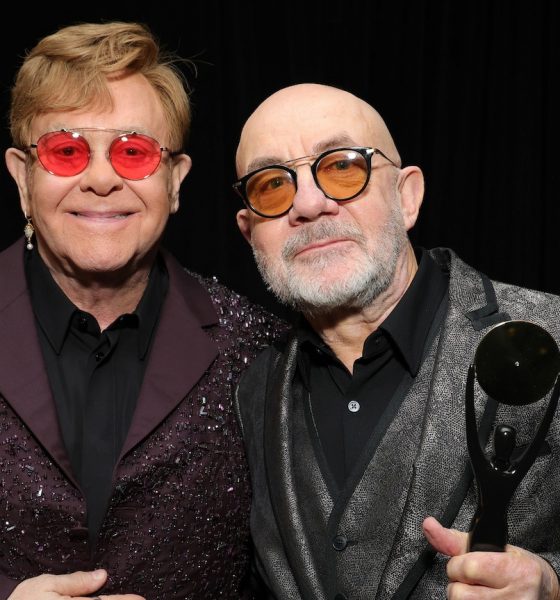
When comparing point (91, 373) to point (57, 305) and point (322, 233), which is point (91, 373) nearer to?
point (57, 305)

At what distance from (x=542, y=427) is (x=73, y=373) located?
3.59ft

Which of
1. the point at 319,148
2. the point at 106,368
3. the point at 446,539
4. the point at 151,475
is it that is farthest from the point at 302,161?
the point at 446,539

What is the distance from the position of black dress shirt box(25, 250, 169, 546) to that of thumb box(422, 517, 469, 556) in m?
0.81

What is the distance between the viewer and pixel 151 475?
197cm

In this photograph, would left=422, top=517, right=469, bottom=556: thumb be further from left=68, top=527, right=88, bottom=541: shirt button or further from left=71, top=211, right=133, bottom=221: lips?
left=71, top=211, right=133, bottom=221: lips

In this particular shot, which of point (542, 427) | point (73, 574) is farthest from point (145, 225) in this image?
point (542, 427)

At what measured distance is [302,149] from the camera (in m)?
1.92

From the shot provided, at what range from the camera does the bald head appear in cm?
192

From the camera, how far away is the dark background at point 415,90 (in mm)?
3084

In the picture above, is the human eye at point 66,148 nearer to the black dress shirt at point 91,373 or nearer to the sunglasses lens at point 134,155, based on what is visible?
the sunglasses lens at point 134,155

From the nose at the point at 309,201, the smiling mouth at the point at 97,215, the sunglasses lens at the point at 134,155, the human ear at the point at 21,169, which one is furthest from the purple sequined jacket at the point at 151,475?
the nose at the point at 309,201

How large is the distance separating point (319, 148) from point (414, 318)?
416 millimetres

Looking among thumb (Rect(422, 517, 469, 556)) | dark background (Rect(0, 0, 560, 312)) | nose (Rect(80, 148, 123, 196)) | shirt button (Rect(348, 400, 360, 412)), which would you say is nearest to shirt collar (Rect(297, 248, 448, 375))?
shirt button (Rect(348, 400, 360, 412))

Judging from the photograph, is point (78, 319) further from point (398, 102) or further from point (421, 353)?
point (398, 102)
